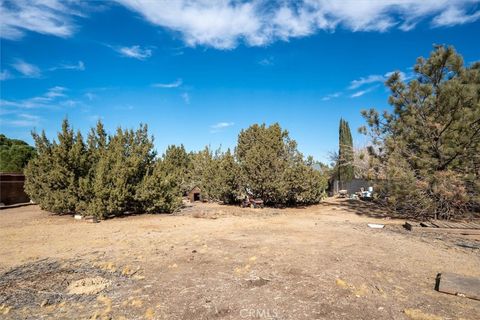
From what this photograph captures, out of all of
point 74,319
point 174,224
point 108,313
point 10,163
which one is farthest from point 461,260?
point 10,163

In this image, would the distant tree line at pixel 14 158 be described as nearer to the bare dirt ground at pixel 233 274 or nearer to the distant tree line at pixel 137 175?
the distant tree line at pixel 137 175

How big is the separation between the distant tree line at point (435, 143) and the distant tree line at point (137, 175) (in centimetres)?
496

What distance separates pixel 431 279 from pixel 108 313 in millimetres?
4485

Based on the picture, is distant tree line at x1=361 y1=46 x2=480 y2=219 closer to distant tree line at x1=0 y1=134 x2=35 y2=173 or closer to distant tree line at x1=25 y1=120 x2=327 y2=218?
distant tree line at x1=25 y1=120 x2=327 y2=218

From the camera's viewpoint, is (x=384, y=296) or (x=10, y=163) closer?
(x=384, y=296)

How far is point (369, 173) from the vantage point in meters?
11.5

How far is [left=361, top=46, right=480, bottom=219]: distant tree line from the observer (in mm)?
10023

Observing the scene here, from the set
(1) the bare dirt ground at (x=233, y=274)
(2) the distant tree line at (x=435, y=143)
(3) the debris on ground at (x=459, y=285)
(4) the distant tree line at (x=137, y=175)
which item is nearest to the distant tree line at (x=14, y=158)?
(4) the distant tree line at (x=137, y=175)

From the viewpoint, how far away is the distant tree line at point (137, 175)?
1166 centimetres

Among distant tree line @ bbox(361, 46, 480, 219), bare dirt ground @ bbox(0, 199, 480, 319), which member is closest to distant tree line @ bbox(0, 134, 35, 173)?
bare dirt ground @ bbox(0, 199, 480, 319)

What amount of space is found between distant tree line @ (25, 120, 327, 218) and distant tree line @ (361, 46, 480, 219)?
4.96 meters

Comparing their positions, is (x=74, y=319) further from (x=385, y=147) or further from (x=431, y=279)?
(x=385, y=147)

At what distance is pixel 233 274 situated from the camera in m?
4.54

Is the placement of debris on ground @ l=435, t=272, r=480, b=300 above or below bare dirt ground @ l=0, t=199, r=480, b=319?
above
